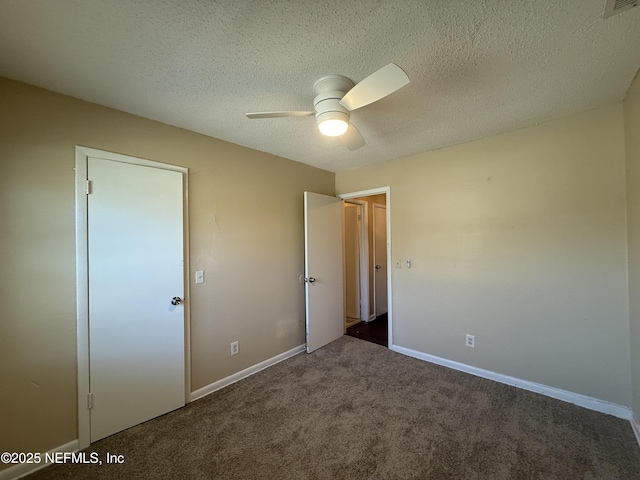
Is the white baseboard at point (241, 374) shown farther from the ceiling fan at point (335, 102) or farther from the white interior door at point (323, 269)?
the ceiling fan at point (335, 102)

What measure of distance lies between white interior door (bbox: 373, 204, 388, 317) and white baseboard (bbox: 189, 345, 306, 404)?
76.7 inches

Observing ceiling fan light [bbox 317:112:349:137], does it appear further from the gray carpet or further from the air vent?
the gray carpet

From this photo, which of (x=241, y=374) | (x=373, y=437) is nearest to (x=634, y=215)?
(x=373, y=437)

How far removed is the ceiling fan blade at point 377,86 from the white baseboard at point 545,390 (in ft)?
8.92

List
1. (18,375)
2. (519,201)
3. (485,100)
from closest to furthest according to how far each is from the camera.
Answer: (18,375), (485,100), (519,201)

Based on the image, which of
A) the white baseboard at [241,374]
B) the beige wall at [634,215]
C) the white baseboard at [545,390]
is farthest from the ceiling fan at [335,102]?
the white baseboard at [545,390]

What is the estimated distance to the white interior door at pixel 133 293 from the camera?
1753 millimetres

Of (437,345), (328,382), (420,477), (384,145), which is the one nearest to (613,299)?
(437,345)

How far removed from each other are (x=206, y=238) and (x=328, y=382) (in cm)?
182

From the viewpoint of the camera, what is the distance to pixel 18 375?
1503 mm

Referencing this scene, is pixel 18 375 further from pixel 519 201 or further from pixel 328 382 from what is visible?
pixel 519 201

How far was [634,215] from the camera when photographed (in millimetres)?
1716

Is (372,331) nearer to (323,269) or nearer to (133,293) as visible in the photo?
(323,269)

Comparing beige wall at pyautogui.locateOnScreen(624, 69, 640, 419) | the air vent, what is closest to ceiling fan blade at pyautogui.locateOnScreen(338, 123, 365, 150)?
the air vent
